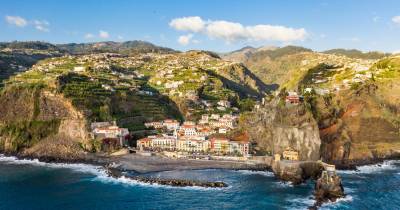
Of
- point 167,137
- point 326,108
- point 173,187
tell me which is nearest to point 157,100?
point 167,137

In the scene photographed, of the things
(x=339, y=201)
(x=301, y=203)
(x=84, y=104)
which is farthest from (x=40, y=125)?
(x=339, y=201)

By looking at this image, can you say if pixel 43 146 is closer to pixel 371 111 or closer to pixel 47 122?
pixel 47 122

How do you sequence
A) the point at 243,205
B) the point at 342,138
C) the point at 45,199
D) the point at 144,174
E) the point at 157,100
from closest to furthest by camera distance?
the point at 243,205 < the point at 45,199 < the point at 144,174 < the point at 342,138 < the point at 157,100

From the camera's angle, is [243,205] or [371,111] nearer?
[243,205]

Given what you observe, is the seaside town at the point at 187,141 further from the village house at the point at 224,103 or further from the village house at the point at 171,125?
the village house at the point at 224,103

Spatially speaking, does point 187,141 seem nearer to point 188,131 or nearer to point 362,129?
point 188,131

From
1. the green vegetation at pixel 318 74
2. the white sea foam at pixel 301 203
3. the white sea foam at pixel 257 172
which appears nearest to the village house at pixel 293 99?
the white sea foam at pixel 257 172
